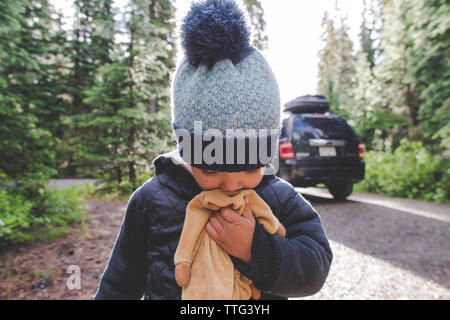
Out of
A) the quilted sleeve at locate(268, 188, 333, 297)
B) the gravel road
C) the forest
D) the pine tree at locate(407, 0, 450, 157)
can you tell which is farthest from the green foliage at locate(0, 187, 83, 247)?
the pine tree at locate(407, 0, 450, 157)

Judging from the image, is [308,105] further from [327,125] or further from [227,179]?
[227,179]

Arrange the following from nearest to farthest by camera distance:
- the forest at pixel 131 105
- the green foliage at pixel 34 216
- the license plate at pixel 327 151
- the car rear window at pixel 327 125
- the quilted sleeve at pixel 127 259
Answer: the quilted sleeve at pixel 127 259, the green foliage at pixel 34 216, the forest at pixel 131 105, the license plate at pixel 327 151, the car rear window at pixel 327 125

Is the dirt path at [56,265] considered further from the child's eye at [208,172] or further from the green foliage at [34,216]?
the child's eye at [208,172]

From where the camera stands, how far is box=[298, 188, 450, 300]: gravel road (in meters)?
2.75

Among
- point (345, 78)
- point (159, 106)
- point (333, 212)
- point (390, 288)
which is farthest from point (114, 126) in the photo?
point (345, 78)

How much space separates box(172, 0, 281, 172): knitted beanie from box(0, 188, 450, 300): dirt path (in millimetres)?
2482

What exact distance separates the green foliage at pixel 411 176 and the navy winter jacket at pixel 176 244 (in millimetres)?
6997

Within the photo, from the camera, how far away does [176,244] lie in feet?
3.43

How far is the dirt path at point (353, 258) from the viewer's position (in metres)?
2.78

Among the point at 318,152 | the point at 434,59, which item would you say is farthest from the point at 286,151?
the point at 434,59

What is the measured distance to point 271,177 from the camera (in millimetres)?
1168

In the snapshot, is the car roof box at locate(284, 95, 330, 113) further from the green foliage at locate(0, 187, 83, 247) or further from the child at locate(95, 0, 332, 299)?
the child at locate(95, 0, 332, 299)

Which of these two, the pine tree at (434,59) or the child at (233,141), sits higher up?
the pine tree at (434,59)

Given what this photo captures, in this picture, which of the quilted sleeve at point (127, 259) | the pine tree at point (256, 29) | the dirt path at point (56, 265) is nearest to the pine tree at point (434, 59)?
the pine tree at point (256, 29)
